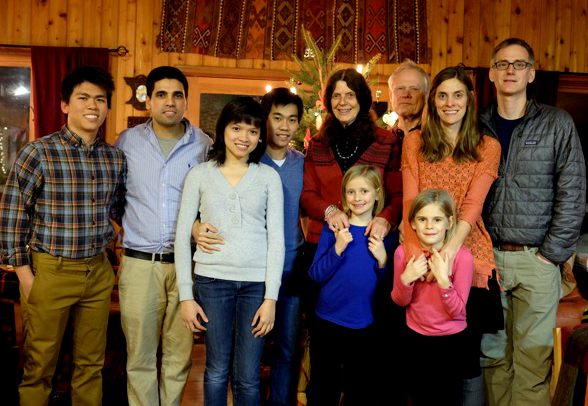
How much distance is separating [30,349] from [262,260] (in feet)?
3.56

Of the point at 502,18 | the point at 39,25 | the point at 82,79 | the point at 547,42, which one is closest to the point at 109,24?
the point at 39,25

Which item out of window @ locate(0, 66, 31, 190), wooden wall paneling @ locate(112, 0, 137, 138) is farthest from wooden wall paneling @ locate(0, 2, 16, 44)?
wooden wall paneling @ locate(112, 0, 137, 138)

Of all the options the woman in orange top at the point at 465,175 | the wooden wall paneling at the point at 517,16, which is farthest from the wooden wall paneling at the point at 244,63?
the woman in orange top at the point at 465,175

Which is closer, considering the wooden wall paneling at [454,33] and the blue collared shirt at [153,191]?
the blue collared shirt at [153,191]

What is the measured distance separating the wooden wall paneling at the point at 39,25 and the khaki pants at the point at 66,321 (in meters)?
3.69

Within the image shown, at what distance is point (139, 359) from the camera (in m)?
2.41

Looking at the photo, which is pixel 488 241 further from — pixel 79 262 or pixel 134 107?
pixel 134 107

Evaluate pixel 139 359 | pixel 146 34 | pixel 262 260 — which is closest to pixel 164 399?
pixel 139 359

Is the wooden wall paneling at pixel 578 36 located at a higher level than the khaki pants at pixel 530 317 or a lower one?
higher

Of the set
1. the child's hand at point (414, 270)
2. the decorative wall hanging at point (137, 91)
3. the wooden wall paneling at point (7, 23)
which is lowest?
the child's hand at point (414, 270)

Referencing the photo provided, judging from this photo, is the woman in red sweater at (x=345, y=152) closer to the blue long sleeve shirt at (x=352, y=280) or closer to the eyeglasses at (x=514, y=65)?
the blue long sleeve shirt at (x=352, y=280)

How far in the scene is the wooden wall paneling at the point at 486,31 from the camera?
571 cm

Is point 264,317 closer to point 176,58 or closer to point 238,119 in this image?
point 238,119

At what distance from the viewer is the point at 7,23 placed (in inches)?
208
